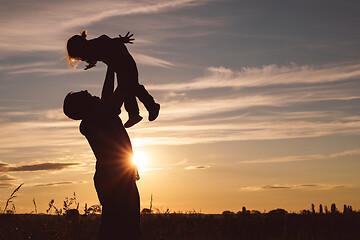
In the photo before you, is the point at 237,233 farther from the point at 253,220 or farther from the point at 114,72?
the point at 114,72

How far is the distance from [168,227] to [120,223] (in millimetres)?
5581

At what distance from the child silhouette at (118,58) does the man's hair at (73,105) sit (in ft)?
2.03

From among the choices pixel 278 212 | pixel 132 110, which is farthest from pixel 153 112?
pixel 278 212

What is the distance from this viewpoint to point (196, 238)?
1009 centimetres

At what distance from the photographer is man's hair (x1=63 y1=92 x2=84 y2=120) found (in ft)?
20.9

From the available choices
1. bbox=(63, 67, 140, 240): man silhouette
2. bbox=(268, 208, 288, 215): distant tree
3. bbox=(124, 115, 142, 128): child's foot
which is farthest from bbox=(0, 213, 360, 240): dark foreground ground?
bbox=(124, 115, 142, 128): child's foot

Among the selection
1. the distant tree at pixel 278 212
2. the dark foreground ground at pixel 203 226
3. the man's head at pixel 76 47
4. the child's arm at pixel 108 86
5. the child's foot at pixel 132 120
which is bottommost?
the dark foreground ground at pixel 203 226

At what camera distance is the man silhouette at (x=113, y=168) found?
619 centimetres

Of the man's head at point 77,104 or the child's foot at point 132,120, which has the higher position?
the man's head at point 77,104

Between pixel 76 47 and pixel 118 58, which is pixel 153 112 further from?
pixel 76 47

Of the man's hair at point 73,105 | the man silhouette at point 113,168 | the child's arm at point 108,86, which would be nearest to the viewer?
the man silhouette at point 113,168

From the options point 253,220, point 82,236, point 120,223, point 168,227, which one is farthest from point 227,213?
point 120,223

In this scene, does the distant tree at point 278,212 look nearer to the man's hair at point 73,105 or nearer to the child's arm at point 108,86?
the child's arm at point 108,86

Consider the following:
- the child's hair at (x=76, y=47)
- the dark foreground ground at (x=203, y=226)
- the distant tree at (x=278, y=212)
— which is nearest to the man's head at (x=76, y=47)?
the child's hair at (x=76, y=47)
